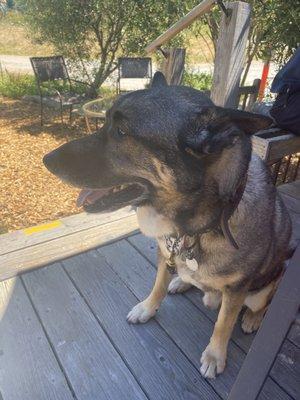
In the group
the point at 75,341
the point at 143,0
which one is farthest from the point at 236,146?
the point at 143,0

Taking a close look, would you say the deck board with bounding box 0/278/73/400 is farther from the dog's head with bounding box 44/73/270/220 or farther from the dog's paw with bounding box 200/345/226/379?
the dog's head with bounding box 44/73/270/220

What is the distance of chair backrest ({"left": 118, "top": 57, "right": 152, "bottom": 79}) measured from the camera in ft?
21.5

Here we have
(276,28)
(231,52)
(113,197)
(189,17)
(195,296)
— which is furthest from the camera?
(276,28)

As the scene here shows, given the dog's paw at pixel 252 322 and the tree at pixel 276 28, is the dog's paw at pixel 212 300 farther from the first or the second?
the tree at pixel 276 28

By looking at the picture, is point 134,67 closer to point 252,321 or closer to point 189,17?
point 189,17

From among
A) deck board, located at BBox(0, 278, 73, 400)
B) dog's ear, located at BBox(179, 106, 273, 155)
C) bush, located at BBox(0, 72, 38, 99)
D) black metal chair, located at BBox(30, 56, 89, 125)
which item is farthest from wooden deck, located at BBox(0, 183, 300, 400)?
bush, located at BBox(0, 72, 38, 99)

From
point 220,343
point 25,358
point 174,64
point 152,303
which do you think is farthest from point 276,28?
point 25,358

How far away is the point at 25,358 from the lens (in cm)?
188

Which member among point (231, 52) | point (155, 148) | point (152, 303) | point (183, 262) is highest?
point (231, 52)

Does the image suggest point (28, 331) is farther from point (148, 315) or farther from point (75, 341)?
point (148, 315)

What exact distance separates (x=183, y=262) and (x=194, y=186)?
49cm

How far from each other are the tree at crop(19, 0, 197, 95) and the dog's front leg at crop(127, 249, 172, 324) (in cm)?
534

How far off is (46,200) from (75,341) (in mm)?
2453

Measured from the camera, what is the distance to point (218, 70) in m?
2.62
